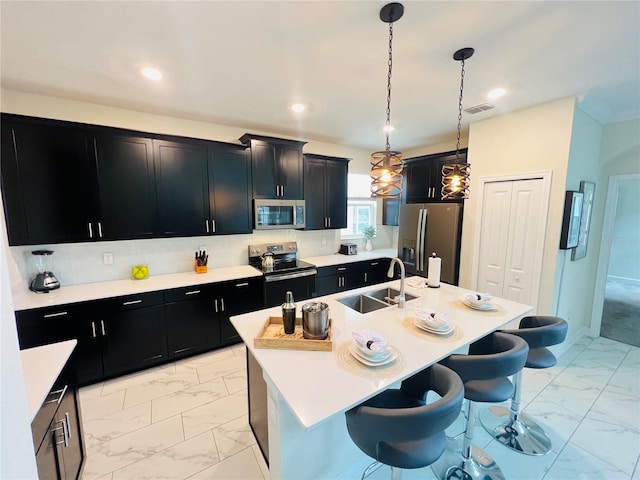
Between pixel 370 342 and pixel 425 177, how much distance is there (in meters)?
3.44

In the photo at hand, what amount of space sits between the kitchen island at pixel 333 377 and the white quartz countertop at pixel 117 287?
136cm

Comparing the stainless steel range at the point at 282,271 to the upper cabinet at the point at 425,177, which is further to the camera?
the upper cabinet at the point at 425,177

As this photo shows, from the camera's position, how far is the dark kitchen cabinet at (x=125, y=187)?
2715 millimetres

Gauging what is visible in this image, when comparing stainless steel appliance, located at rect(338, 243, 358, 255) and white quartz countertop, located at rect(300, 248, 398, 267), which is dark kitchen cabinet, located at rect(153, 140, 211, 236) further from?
stainless steel appliance, located at rect(338, 243, 358, 255)

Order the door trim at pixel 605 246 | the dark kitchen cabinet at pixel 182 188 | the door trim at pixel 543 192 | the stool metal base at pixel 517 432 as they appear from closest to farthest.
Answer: the stool metal base at pixel 517 432, the door trim at pixel 543 192, the dark kitchen cabinet at pixel 182 188, the door trim at pixel 605 246

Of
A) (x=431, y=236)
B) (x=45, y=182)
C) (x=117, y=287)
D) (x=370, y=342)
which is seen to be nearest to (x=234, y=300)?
(x=117, y=287)

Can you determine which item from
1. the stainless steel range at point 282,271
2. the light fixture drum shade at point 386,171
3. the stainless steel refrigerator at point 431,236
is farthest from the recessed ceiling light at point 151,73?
the stainless steel refrigerator at point 431,236

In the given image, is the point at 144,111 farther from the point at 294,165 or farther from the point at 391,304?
the point at 391,304

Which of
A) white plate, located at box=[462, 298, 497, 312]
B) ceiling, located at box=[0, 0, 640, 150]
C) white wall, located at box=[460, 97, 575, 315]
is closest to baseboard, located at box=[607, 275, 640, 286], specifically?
ceiling, located at box=[0, 0, 640, 150]

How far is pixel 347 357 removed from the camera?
5.03ft

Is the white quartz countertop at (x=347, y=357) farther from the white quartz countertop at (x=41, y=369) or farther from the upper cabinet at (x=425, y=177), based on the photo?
the upper cabinet at (x=425, y=177)

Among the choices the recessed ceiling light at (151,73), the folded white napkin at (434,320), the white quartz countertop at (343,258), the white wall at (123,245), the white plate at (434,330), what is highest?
the recessed ceiling light at (151,73)

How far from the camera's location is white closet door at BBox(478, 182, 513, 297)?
326cm

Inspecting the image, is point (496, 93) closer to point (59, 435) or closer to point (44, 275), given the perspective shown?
point (59, 435)
